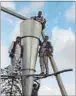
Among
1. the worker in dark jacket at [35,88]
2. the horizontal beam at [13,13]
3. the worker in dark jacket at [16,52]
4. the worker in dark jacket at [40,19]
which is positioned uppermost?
Result: the horizontal beam at [13,13]

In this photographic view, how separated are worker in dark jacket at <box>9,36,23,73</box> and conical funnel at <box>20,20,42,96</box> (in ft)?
0.61

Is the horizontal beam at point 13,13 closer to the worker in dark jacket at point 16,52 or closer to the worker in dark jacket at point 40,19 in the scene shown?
the worker in dark jacket at point 40,19

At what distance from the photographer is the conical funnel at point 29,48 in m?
10.1

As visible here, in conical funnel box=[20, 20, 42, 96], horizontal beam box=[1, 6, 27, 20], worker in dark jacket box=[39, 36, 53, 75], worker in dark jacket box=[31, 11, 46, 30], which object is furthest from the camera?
horizontal beam box=[1, 6, 27, 20]

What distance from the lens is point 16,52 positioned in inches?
412

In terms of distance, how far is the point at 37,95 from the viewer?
10359 millimetres

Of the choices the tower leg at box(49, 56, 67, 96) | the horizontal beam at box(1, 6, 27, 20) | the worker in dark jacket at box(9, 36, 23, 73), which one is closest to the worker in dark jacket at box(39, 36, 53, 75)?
the tower leg at box(49, 56, 67, 96)

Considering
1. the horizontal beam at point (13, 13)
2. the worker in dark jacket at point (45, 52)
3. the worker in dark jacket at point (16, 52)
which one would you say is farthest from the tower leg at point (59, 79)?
the horizontal beam at point (13, 13)

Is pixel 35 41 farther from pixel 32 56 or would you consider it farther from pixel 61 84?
pixel 61 84

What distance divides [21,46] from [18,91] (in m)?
2.19

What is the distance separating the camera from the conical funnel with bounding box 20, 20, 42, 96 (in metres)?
10.1

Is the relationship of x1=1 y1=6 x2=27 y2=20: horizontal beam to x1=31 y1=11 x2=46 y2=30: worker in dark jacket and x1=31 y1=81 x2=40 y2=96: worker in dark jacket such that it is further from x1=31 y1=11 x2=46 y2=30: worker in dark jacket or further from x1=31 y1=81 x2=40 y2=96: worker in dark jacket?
x1=31 y1=81 x2=40 y2=96: worker in dark jacket

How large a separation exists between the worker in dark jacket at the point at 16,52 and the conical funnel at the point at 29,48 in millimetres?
185

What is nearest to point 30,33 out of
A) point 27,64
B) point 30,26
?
point 30,26
